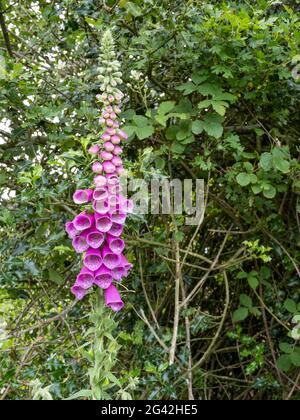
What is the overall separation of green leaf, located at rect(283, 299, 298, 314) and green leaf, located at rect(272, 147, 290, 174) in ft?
1.95

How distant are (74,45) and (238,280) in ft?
4.05

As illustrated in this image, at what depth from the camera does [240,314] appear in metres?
2.40

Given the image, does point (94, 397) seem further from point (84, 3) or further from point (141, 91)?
point (84, 3)

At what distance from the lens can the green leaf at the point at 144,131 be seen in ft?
6.68

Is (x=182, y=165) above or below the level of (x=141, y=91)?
below

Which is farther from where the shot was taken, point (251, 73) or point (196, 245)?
point (196, 245)

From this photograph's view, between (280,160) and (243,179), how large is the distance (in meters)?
0.15

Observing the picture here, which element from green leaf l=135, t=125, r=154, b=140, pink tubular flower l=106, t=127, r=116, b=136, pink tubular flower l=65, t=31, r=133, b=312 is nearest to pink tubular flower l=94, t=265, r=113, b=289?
pink tubular flower l=65, t=31, r=133, b=312

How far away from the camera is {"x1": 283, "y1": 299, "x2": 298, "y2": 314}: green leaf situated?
238 cm

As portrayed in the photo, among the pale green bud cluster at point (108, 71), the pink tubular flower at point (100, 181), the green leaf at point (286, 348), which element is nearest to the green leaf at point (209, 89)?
the pale green bud cluster at point (108, 71)

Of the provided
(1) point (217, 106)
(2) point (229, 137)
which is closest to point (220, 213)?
(2) point (229, 137)

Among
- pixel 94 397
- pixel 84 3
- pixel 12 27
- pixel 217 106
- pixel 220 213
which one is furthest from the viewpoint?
pixel 12 27

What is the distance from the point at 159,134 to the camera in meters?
2.29

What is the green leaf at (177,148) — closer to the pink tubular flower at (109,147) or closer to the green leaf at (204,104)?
the green leaf at (204,104)
